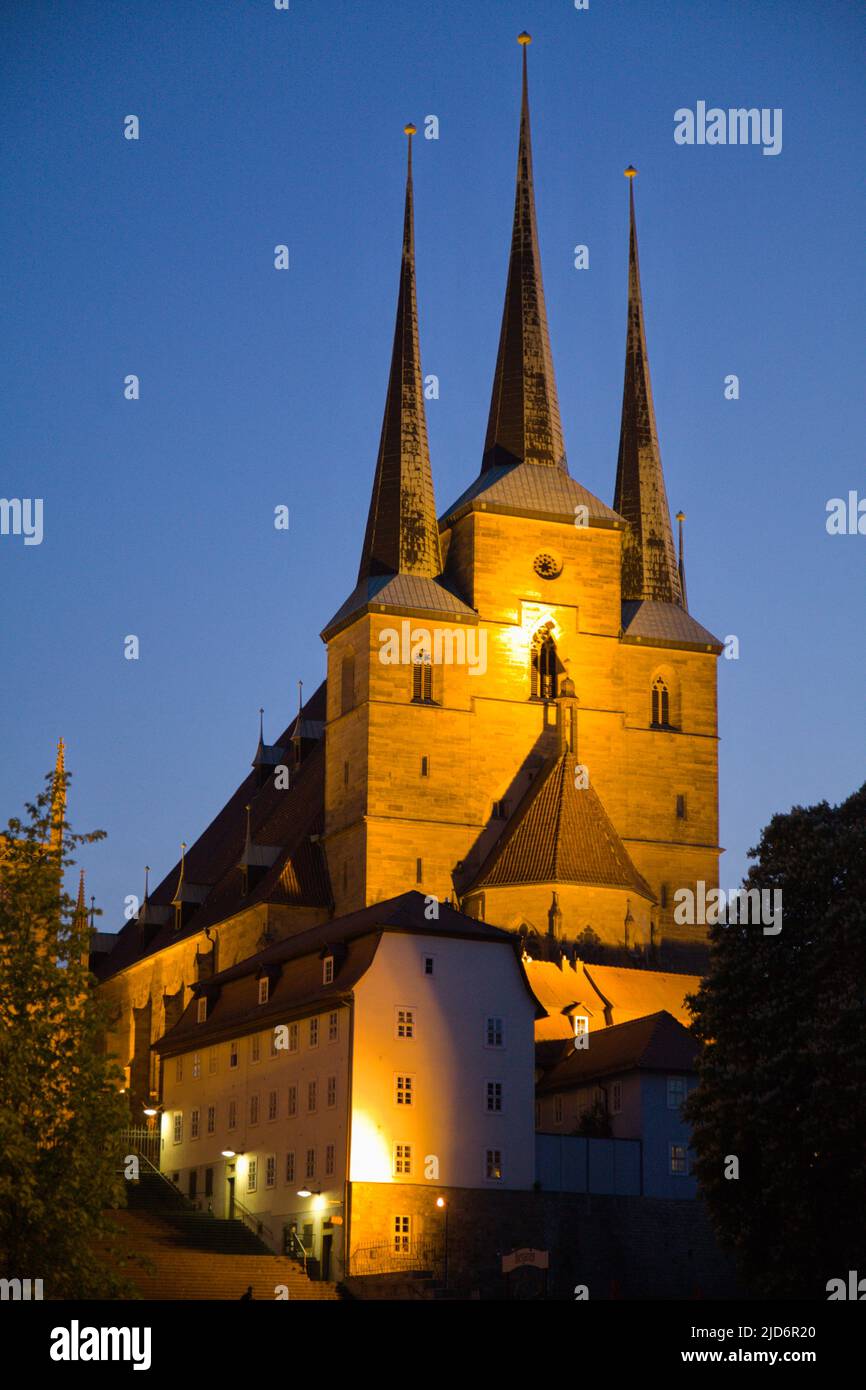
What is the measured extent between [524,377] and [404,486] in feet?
22.7

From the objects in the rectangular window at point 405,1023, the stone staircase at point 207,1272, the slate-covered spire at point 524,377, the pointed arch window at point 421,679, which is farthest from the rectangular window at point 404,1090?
the slate-covered spire at point 524,377

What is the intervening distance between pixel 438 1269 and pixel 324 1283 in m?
2.96

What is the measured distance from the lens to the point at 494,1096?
62250 mm

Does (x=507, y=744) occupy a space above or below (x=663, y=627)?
below

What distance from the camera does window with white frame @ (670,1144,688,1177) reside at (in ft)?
212

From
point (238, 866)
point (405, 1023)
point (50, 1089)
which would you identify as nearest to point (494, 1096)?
point (405, 1023)

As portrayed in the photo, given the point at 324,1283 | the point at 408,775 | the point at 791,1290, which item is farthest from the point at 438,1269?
the point at 408,775

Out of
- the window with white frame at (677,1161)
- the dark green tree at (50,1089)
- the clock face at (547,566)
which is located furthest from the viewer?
the clock face at (547,566)

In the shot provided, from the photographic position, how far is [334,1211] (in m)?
58.9

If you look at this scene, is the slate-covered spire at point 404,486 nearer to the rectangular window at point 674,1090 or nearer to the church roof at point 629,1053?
the church roof at point 629,1053

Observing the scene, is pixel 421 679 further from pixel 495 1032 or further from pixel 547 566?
pixel 495 1032

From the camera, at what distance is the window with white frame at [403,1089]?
60.3 m

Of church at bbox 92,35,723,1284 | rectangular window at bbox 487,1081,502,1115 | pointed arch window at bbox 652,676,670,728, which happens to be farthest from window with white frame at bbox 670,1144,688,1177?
pointed arch window at bbox 652,676,670,728

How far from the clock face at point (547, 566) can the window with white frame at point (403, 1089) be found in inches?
1283
